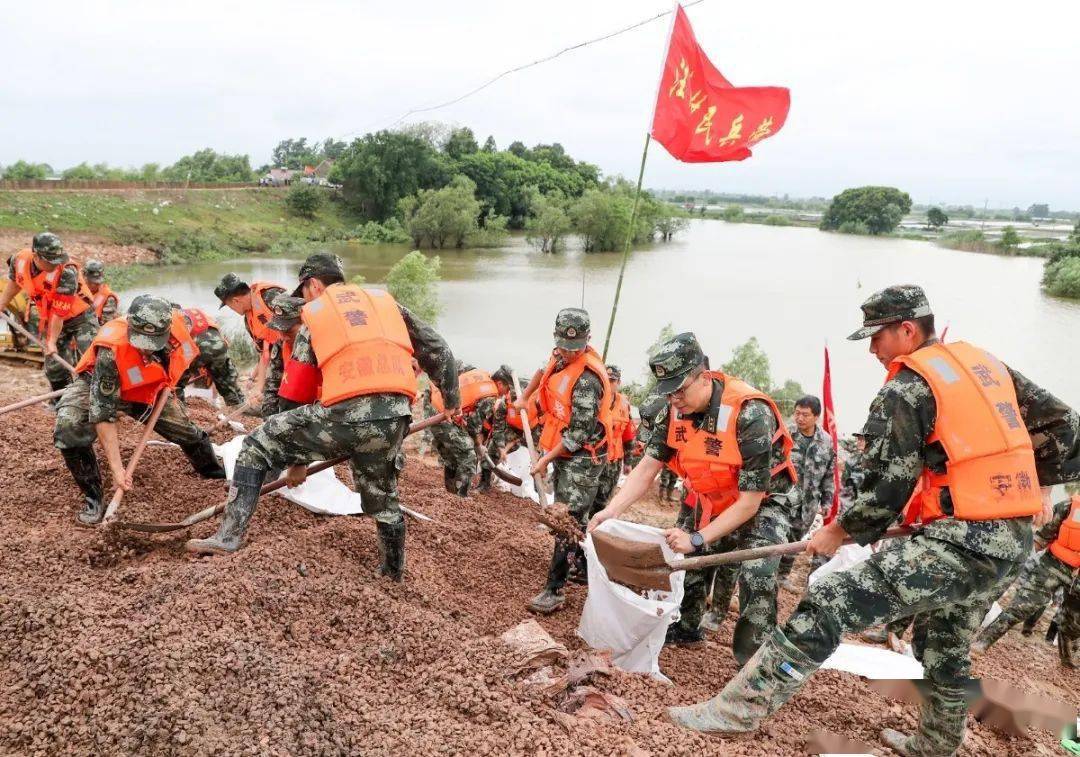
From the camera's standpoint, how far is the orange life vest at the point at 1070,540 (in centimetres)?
472

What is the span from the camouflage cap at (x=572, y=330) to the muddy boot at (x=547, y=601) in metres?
1.40

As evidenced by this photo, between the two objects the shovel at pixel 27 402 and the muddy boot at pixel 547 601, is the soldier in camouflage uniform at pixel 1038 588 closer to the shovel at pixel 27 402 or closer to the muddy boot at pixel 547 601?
the muddy boot at pixel 547 601

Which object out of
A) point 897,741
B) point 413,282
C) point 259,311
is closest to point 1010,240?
point 413,282

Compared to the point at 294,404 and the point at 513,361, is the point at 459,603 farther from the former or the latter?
the point at 513,361

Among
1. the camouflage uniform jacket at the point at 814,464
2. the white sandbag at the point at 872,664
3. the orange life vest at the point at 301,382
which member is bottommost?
the white sandbag at the point at 872,664

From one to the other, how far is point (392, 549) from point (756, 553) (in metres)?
1.68

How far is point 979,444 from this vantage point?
229 centimetres

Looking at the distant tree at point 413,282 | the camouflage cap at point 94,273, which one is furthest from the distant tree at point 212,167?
the camouflage cap at point 94,273

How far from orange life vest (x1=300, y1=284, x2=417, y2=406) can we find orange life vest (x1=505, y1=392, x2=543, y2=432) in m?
2.18

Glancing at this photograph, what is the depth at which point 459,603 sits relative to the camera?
3387mm

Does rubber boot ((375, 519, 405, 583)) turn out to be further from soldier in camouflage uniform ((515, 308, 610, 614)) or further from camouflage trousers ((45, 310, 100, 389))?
camouflage trousers ((45, 310, 100, 389))

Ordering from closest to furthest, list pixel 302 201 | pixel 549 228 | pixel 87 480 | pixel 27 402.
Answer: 1. pixel 87 480
2. pixel 27 402
3. pixel 549 228
4. pixel 302 201

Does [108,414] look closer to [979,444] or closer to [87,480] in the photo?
[87,480]

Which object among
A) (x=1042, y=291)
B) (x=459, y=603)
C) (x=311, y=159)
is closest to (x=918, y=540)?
(x=459, y=603)
